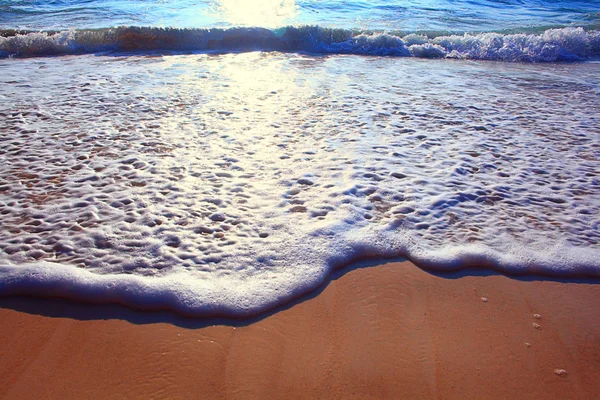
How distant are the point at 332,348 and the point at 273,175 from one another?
198 cm

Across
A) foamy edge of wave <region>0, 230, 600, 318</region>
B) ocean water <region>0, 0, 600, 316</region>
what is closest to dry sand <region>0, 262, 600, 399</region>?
foamy edge of wave <region>0, 230, 600, 318</region>

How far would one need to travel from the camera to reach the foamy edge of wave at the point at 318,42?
33.9 feet

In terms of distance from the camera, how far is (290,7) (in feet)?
51.1

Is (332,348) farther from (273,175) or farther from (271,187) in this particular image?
(273,175)

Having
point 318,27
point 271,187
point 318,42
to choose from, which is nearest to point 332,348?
point 271,187

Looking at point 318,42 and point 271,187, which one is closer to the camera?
point 271,187

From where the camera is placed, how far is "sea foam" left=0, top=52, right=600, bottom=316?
263 cm

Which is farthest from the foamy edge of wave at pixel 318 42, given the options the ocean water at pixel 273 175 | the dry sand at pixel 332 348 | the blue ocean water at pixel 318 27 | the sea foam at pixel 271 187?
the dry sand at pixel 332 348

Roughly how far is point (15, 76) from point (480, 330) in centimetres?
846

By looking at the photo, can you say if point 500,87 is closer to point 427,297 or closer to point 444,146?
point 444,146

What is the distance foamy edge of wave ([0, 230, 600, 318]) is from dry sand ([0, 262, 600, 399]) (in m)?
0.08

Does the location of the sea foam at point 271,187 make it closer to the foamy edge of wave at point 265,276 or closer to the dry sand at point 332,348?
the foamy edge of wave at point 265,276

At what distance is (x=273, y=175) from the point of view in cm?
377

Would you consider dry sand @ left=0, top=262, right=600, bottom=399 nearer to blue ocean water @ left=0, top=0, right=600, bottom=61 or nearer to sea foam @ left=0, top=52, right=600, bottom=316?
sea foam @ left=0, top=52, right=600, bottom=316
